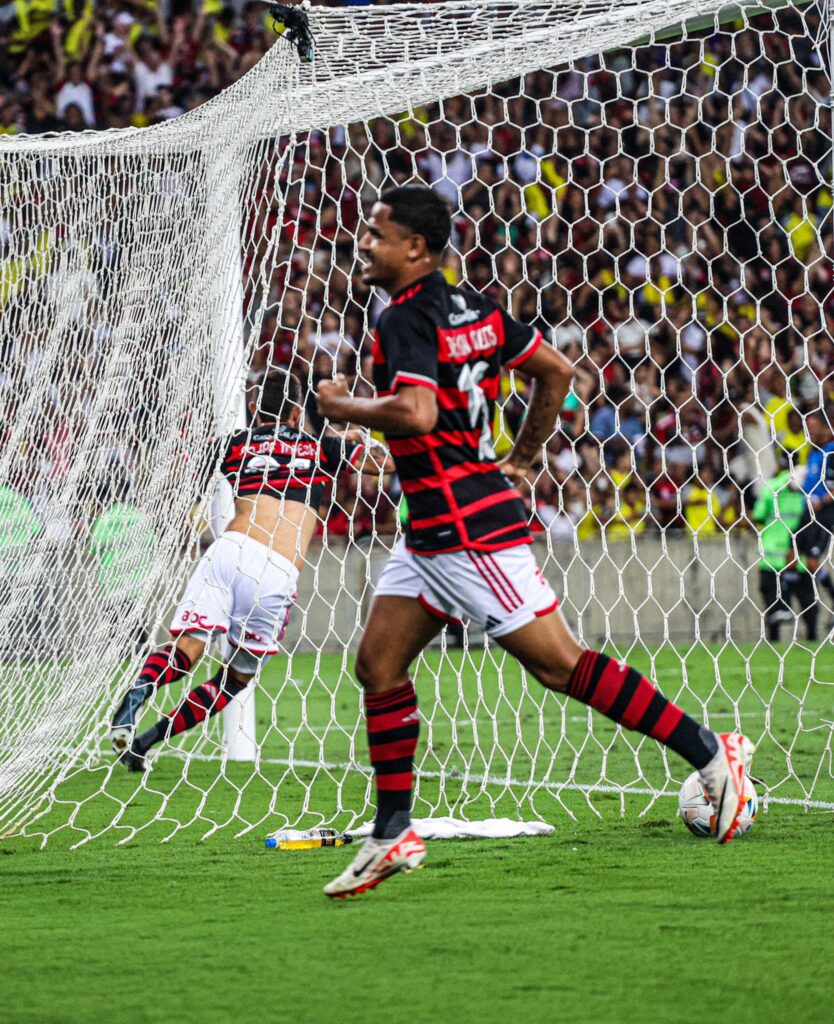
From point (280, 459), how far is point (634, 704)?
2.90 metres

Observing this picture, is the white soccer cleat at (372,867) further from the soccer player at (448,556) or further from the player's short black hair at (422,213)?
the player's short black hair at (422,213)

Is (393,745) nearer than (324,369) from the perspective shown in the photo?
Yes

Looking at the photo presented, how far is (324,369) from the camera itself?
490 inches

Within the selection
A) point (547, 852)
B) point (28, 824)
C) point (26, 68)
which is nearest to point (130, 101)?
point (26, 68)

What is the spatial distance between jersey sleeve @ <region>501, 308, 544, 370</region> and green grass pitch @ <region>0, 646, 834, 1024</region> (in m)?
1.45

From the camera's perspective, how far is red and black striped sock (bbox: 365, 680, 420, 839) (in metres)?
4.32

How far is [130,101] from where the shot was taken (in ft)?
55.7

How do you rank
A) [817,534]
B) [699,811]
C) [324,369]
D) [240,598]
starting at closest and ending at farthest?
[699,811]
[240,598]
[324,369]
[817,534]

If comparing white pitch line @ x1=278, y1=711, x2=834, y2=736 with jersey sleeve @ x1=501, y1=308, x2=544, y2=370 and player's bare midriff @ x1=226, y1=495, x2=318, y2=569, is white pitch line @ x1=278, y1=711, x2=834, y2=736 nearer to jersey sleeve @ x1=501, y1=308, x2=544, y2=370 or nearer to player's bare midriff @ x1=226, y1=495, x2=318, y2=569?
player's bare midriff @ x1=226, y1=495, x2=318, y2=569

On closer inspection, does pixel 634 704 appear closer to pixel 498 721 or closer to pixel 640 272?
pixel 498 721

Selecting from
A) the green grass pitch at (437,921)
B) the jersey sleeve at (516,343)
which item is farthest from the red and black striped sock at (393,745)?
the jersey sleeve at (516,343)

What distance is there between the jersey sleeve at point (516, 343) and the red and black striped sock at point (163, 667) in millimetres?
2945

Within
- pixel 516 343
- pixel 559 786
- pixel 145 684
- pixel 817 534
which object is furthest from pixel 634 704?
Answer: pixel 817 534

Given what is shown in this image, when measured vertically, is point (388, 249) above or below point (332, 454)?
above
